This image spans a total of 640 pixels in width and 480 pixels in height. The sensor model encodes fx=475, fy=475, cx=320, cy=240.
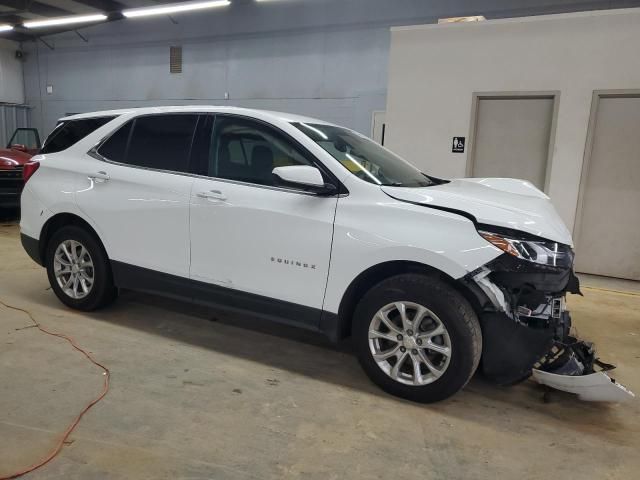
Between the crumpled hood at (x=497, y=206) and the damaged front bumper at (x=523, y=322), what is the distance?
19 cm

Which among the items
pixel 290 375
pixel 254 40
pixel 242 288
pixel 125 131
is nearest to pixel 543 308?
pixel 290 375

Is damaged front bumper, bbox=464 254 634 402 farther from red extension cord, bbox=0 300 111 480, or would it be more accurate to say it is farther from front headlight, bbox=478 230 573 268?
red extension cord, bbox=0 300 111 480

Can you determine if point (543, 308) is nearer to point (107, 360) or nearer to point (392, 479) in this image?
point (392, 479)

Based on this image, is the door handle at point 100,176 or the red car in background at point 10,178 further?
the red car in background at point 10,178

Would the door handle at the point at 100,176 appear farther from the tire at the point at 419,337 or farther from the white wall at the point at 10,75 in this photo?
the white wall at the point at 10,75

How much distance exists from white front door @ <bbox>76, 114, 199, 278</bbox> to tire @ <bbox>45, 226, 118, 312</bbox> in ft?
0.49

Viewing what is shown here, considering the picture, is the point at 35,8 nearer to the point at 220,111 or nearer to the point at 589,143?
the point at 220,111

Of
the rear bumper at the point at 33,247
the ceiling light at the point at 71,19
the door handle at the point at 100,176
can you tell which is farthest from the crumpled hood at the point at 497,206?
the ceiling light at the point at 71,19

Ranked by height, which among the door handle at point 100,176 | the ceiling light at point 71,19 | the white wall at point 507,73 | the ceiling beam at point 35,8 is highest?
the ceiling beam at point 35,8

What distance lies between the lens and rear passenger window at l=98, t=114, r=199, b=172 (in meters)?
3.36

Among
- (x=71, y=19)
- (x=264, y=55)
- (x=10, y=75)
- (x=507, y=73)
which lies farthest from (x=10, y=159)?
(x=10, y=75)

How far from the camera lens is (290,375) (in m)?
3.02

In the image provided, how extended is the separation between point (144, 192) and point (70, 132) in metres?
1.06

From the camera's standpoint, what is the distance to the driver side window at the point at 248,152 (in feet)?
9.95
